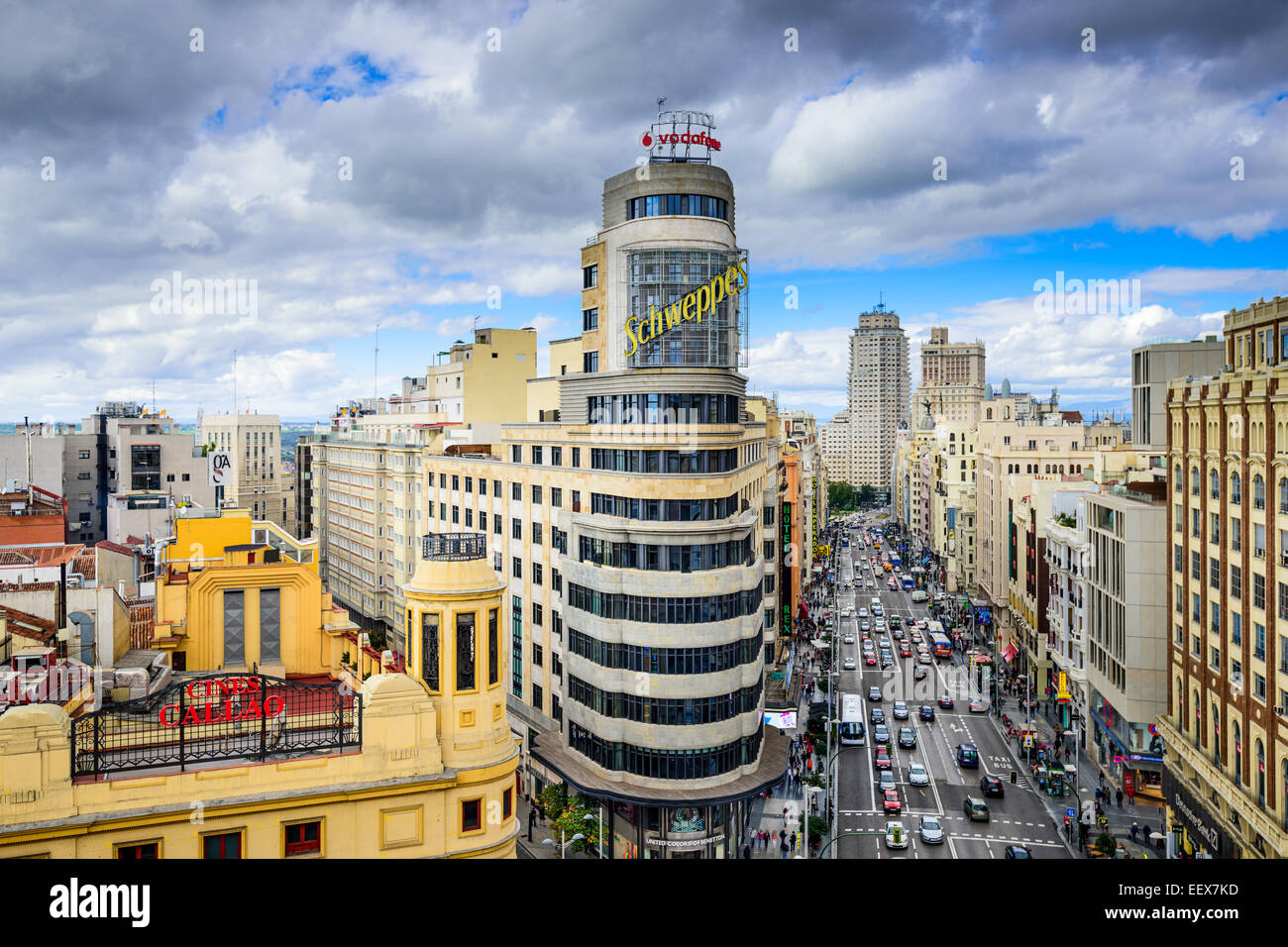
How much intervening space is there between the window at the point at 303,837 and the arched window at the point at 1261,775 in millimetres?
34512

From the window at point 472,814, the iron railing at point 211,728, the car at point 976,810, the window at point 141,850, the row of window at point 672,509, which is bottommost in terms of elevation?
the car at point 976,810

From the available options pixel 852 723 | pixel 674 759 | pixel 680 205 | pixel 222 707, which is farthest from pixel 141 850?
pixel 852 723

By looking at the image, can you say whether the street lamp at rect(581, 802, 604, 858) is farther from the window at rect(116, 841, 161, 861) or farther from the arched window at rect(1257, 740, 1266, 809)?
the arched window at rect(1257, 740, 1266, 809)

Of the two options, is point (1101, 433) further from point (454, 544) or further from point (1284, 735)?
point (454, 544)

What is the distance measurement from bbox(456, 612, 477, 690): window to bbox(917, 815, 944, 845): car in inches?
1273

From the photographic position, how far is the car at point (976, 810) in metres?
49.6

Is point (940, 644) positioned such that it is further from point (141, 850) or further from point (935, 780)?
point (141, 850)

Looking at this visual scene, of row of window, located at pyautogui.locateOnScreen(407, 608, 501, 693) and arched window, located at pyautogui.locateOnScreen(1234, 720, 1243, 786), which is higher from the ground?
row of window, located at pyautogui.locateOnScreen(407, 608, 501, 693)

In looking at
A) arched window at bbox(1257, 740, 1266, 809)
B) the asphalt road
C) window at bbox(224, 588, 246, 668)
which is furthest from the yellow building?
arched window at bbox(1257, 740, 1266, 809)

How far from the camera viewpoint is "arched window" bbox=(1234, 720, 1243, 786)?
124 feet

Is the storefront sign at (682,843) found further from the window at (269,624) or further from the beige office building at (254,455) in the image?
the beige office building at (254,455)

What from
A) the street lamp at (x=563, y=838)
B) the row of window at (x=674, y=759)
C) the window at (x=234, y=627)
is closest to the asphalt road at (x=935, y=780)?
the row of window at (x=674, y=759)
